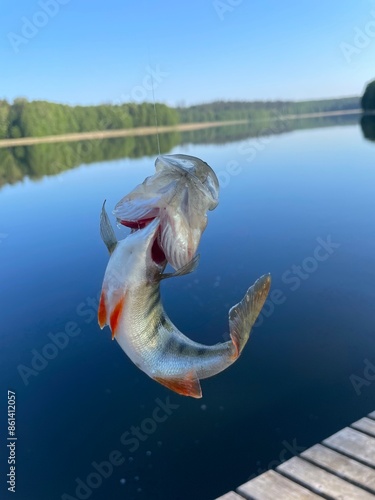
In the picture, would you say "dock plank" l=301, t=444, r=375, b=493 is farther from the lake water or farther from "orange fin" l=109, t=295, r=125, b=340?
"orange fin" l=109, t=295, r=125, b=340

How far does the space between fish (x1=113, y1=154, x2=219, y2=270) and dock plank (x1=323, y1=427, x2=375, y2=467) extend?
3.80 metres

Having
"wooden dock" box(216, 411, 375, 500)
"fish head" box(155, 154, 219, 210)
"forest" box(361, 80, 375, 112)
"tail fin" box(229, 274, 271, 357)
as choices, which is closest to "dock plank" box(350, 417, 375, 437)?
"wooden dock" box(216, 411, 375, 500)

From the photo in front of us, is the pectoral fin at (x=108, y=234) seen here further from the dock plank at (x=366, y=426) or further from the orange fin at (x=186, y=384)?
the dock plank at (x=366, y=426)

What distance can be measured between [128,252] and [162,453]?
14.8ft

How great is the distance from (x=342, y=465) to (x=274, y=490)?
0.78 meters

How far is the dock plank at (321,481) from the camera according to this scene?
4.20 meters

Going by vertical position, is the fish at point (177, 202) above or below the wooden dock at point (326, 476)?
above

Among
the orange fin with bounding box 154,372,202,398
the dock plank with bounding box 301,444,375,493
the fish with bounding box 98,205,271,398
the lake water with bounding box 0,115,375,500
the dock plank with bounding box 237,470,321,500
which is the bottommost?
the lake water with bounding box 0,115,375,500

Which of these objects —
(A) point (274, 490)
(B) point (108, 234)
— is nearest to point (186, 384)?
(B) point (108, 234)

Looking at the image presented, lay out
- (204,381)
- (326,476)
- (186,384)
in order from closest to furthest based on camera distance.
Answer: (186,384) < (326,476) < (204,381)

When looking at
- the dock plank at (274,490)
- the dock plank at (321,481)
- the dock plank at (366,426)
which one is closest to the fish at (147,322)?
the dock plank at (274,490)

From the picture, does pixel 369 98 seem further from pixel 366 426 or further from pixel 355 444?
pixel 355 444

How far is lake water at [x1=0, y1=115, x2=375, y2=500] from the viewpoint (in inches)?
225

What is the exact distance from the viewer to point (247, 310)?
6.20ft
